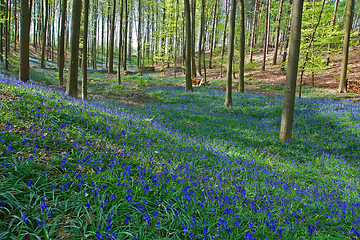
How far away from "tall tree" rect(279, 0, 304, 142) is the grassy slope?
0.77 meters

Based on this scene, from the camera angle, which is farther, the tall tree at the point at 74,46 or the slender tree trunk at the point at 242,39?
the slender tree trunk at the point at 242,39

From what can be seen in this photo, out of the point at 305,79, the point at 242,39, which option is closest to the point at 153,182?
the point at 242,39

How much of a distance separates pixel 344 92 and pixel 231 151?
18.2m

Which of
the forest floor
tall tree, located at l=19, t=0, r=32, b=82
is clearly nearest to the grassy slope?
tall tree, located at l=19, t=0, r=32, b=82

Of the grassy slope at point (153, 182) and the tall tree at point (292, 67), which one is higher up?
the tall tree at point (292, 67)

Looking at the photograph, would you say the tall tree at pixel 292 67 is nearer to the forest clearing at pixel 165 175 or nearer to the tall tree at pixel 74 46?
the forest clearing at pixel 165 175

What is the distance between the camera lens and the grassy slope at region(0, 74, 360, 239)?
Result: 8.68 feet

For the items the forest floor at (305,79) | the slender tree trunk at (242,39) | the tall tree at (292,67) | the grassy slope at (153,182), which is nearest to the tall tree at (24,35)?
the grassy slope at (153,182)

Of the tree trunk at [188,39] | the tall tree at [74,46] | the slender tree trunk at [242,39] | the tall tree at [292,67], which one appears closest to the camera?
the tall tree at [292,67]

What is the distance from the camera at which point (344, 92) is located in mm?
19125

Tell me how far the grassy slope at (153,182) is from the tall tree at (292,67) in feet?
2.53

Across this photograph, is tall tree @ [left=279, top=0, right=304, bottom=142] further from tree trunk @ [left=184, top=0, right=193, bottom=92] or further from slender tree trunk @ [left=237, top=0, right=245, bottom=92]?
tree trunk @ [left=184, top=0, right=193, bottom=92]

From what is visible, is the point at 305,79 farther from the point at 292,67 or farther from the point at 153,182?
the point at 153,182

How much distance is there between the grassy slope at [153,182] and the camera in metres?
2.65
